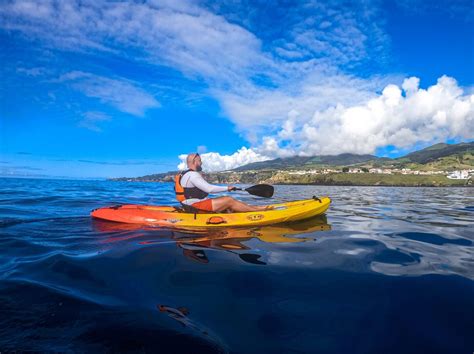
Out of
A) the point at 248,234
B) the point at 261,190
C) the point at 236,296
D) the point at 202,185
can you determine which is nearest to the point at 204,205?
the point at 202,185

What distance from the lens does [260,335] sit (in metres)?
3.11

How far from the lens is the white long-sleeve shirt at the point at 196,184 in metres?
10.3

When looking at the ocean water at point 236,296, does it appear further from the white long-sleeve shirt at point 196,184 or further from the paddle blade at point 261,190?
the paddle blade at point 261,190

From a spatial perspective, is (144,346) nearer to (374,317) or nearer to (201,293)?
(201,293)

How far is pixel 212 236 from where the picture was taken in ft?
27.3

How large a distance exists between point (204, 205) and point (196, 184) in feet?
3.00

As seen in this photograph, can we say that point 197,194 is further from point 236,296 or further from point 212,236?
point 236,296

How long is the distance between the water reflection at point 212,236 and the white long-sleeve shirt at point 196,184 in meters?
1.60

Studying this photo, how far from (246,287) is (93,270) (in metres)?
2.86

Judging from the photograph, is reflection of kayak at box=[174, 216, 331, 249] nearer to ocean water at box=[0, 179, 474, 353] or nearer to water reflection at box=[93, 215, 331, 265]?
water reflection at box=[93, 215, 331, 265]

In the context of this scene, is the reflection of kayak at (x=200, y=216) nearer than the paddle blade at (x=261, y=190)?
Yes

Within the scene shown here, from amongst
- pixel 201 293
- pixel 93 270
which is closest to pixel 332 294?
pixel 201 293

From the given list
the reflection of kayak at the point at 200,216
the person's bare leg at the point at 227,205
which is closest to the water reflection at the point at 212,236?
the reflection of kayak at the point at 200,216

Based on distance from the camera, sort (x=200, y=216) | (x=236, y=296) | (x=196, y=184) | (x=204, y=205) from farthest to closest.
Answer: (x=204, y=205), (x=196, y=184), (x=200, y=216), (x=236, y=296)
